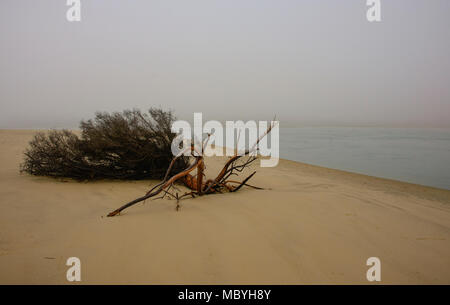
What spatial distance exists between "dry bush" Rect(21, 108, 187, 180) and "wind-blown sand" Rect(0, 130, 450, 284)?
3.81ft

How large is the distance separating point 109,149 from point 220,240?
11.6ft

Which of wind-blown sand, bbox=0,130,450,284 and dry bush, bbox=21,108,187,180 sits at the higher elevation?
dry bush, bbox=21,108,187,180

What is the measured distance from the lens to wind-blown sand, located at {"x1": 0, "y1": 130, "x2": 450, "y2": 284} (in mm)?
1804

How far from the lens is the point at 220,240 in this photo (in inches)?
89.2

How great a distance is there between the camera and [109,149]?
4.72 metres

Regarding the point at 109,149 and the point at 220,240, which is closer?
the point at 220,240

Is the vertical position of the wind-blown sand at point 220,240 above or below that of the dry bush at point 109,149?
below

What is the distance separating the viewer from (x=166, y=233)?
2363mm

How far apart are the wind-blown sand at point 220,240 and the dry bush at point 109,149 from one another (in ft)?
3.81

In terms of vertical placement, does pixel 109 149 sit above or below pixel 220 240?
above

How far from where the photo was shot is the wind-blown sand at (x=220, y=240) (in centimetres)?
180
